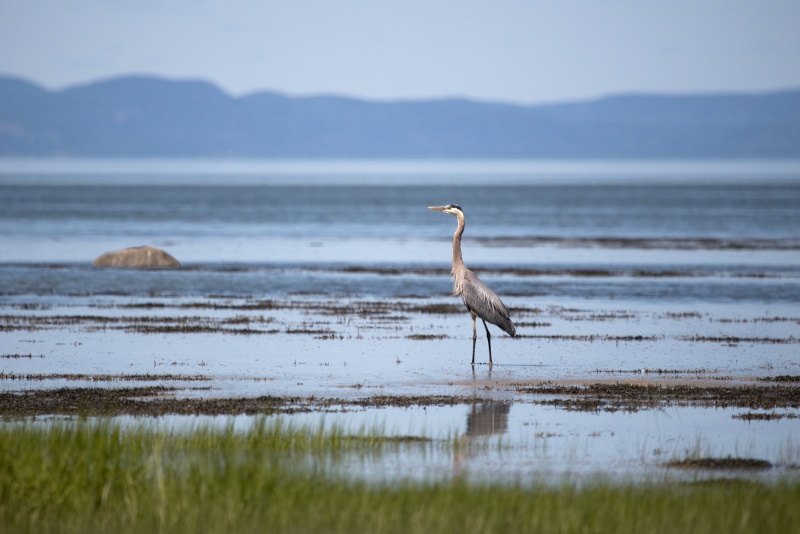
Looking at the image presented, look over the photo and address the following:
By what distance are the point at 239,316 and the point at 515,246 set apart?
103ft

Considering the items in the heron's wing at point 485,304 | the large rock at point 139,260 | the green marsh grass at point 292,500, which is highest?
the large rock at point 139,260

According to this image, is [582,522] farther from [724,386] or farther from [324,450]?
[724,386]

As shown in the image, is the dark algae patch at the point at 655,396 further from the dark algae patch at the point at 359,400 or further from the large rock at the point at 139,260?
the large rock at the point at 139,260

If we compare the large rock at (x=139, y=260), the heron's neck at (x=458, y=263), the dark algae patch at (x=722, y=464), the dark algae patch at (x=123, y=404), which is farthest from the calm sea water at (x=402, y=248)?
the dark algae patch at (x=722, y=464)

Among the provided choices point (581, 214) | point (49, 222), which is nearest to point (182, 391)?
point (49, 222)

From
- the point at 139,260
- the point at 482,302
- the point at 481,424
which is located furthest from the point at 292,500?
the point at 139,260

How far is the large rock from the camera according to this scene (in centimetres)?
4300

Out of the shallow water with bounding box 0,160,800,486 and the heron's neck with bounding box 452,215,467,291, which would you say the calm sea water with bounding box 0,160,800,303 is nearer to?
the shallow water with bounding box 0,160,800,486

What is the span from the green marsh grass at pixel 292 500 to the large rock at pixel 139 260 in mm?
30527

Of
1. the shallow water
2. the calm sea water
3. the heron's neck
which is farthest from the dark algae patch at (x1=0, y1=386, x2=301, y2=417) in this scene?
the calm sea water

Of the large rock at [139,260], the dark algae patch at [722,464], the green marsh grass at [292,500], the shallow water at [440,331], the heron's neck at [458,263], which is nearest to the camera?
the green marsh grass at [292,500]

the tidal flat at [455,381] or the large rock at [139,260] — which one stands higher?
the large rock at [139,260]

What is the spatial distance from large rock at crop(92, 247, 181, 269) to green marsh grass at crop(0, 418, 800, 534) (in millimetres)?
30527

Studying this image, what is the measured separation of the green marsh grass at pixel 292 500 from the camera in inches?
432
